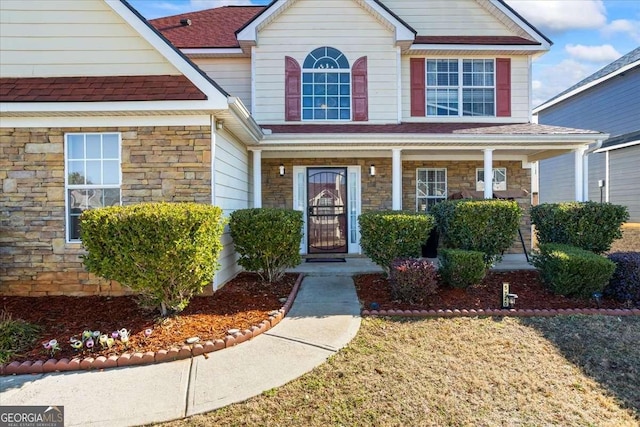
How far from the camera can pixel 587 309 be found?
5.39m

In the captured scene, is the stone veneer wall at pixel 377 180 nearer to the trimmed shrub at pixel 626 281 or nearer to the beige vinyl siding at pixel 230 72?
the beige vinyl siding at pixel 230 72

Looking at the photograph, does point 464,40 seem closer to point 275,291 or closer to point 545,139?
point 545,139

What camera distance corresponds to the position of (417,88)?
9.84m

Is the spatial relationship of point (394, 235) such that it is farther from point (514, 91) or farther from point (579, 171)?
point (514, 91)

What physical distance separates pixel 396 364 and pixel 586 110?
63.4ft

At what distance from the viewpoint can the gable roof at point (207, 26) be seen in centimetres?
981

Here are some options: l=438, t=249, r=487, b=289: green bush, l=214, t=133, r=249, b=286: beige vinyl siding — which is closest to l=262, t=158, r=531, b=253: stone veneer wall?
l=214, t=133, r=249, b=286: beige vinyl siding

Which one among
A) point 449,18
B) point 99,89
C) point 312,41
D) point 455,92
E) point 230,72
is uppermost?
point 449,18

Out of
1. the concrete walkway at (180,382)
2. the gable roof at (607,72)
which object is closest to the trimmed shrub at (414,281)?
the concrete walkway at (180,382)

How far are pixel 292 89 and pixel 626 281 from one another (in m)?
7.73

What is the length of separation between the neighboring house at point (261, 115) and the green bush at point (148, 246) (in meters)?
1.40

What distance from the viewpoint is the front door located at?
31.8 feet

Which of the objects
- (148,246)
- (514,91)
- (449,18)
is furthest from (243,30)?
(514,91)

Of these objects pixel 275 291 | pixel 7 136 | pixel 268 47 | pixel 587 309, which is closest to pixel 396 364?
pixel 275 291
